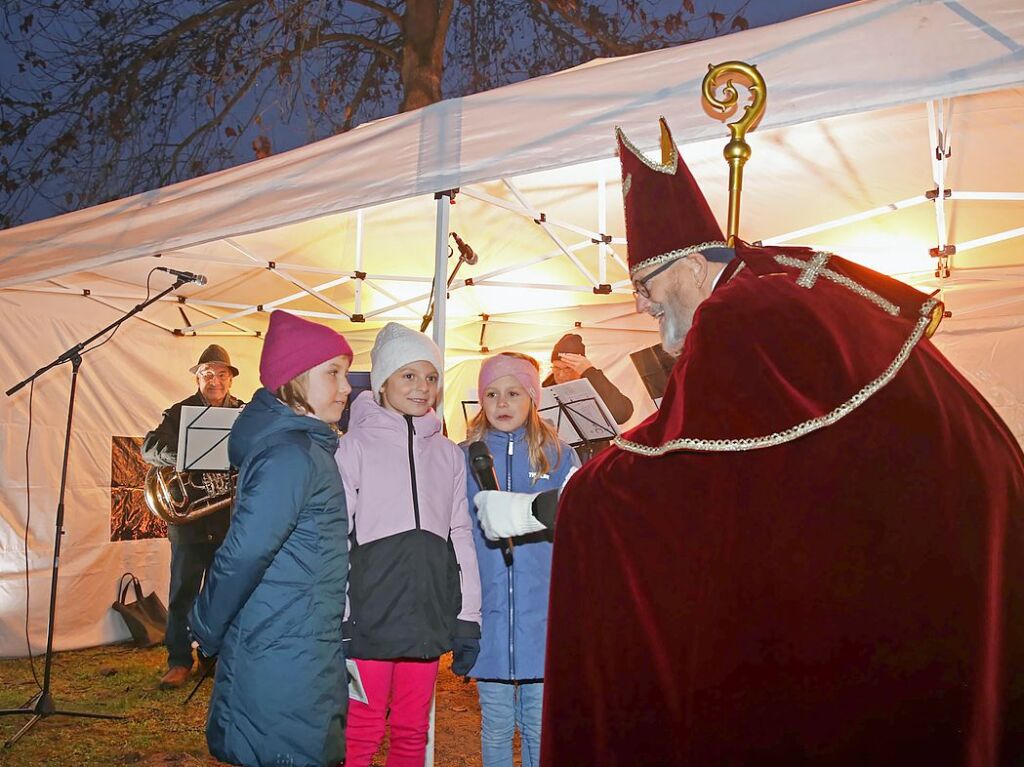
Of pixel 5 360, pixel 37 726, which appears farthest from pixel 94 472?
pixel 37 726

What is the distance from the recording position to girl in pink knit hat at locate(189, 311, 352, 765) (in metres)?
2.20

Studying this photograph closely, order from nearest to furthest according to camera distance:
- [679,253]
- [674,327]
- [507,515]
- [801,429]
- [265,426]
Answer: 1. [801,429]
2. [679,253]
3. [674,327]
4. [507,515]
5. [265,426]

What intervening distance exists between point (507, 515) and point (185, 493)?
4.46 metres

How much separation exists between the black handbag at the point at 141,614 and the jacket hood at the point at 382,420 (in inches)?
187

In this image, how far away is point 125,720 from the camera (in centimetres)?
463

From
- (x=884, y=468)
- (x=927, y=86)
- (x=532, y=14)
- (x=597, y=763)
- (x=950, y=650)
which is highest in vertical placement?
(x=532, y=14)

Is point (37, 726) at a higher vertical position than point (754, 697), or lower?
lower

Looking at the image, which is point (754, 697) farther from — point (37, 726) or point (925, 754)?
point (37, 726)

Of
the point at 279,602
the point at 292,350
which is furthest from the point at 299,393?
the point at 279,602

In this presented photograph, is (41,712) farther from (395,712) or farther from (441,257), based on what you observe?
(441,257)

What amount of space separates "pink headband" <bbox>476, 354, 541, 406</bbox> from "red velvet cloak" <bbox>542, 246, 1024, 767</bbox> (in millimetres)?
1732

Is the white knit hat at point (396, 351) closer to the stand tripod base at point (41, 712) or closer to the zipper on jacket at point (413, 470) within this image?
the zipper on jacket at point (413, 470)

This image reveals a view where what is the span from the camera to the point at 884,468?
143cm

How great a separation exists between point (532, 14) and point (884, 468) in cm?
1140
